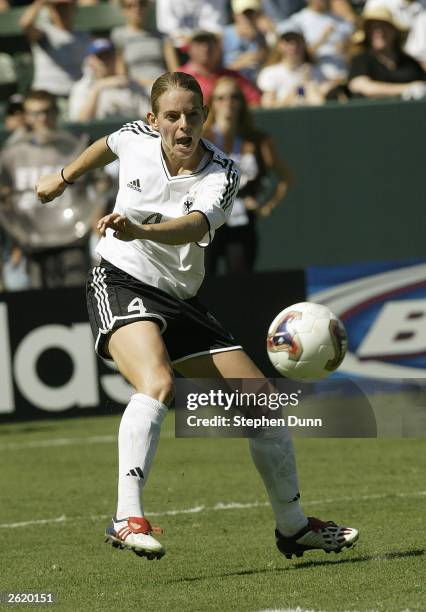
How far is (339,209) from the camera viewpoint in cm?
1499

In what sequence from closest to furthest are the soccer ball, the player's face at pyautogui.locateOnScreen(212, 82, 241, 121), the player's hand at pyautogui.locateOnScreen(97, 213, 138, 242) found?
the player's hand at pyautogui.locateOnScreen(97, 213, 138, 242)
the soccer ball
the player's face at pyautogui.locateOnScreen(212, 82, 241, 121)

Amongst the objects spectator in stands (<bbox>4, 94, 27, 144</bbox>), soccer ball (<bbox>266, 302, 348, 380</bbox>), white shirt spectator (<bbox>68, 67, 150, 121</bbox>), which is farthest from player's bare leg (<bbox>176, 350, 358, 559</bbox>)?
white shirt spectator (<bbox>68, 67, 150, 121</bbox>)

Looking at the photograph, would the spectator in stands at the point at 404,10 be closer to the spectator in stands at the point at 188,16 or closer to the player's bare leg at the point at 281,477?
the spectator in stands at the point at 188,16

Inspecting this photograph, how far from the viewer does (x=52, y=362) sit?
12.1m

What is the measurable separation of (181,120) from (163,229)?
0.59 meters

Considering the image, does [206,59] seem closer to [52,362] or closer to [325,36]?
[325,36]

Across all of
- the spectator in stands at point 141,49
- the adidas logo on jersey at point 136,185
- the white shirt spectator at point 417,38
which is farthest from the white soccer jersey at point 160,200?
the white shirt spectator at point 417,38

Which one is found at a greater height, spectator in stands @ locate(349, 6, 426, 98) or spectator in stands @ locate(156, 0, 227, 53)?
spectator in stands @ locate(156, 0, 227, 53)

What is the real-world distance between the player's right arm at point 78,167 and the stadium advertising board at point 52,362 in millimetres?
5627

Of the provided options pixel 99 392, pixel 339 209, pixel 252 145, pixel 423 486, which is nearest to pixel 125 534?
pixel 423 486

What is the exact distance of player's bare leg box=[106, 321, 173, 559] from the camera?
18.6 ft

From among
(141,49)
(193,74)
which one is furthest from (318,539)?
(141,49)

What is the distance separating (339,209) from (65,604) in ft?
33.0

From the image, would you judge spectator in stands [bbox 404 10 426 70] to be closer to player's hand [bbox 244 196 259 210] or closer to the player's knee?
player's hand [bbox 244 196 259 210]
